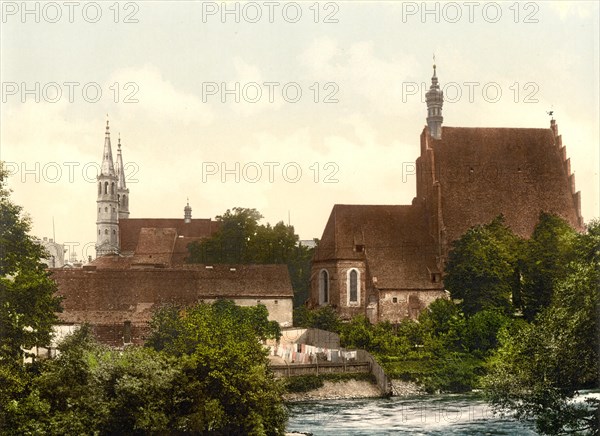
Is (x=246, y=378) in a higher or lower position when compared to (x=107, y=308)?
lower

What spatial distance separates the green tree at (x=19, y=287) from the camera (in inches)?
1351

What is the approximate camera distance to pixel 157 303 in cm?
6381

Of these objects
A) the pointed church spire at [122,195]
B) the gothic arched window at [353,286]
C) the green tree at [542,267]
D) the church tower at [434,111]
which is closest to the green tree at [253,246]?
the gothic arched window at [353,286]

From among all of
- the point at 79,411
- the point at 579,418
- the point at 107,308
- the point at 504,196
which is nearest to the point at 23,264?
the point at 79,411

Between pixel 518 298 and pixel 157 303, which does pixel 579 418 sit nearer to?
pixel 518 298

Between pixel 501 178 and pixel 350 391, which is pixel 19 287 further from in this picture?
pixel 501 178

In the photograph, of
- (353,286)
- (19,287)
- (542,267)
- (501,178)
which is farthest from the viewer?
(501,178)

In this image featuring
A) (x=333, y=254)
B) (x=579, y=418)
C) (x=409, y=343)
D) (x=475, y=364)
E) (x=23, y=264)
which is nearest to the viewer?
(x=579, y=418)

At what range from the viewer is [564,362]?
1328 inches

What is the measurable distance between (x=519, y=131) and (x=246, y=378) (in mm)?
50279

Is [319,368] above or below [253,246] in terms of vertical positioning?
below

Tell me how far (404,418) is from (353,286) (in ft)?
96.6

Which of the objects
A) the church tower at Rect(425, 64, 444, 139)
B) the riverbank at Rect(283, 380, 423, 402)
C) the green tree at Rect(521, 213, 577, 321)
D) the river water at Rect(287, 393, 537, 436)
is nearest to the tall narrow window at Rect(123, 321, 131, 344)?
the riverbank at Rect(283, 380, 423, 402)

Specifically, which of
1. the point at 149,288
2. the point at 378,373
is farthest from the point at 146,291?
the point at 378,373
